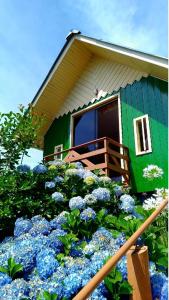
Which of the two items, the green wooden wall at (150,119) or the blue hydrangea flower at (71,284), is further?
the green wooden wall at (150,119)

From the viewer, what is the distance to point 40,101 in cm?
1074

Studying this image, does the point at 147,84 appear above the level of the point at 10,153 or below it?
above

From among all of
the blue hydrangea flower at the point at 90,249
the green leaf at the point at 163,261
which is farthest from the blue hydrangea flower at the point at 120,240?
the green leaf at the point at 163,261

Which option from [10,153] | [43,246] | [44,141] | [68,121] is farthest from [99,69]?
[43,246]

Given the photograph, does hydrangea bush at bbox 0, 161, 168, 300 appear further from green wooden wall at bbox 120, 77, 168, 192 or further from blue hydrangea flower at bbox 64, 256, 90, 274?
green wooden wall at bbox 120, 77, 168, 192

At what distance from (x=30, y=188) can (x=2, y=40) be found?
8.71ft

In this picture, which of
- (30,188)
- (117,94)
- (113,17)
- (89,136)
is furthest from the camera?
(89,136)

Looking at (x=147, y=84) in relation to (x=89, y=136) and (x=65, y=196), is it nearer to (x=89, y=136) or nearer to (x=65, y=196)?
(x=89, y=136)

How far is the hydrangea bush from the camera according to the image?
2.04m

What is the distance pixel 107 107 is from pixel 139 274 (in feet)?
26.0

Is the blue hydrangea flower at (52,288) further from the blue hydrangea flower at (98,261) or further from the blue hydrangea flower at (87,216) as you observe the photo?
the blue hydrangea flower at (87,216)

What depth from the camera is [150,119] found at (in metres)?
7.87

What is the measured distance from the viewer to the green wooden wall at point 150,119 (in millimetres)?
7348

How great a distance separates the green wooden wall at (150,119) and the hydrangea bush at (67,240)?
292 centimetres
